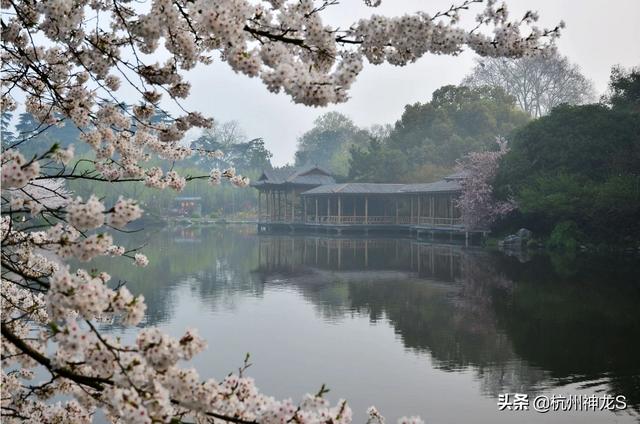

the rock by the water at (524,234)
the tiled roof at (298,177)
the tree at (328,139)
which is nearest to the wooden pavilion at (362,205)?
the tiled roof at (298,177)

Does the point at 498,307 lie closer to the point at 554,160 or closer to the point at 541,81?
the point at 554,160

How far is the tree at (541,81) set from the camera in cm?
6581

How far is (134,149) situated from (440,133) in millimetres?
51727

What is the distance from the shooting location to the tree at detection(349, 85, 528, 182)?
172ft

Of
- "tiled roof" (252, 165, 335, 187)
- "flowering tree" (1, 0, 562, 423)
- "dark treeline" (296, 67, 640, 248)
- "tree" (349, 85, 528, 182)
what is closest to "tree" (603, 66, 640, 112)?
"dark treeline" (296, 67, 640, 248)

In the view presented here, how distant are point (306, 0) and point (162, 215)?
63.0m

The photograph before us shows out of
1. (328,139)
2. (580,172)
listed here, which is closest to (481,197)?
(580,172)

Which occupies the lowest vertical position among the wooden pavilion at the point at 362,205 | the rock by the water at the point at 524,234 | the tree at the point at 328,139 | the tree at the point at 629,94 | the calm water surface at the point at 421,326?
the calm water surface at the point at 421,326

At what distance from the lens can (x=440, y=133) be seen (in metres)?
55.8

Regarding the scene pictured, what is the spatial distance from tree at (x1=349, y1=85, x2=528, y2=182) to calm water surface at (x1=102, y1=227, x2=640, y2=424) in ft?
87.0

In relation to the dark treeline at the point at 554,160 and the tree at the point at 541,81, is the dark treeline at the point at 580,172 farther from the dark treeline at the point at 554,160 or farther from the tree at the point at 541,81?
the tree at the point at 541,81

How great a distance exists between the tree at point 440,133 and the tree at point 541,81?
8494 millimetres

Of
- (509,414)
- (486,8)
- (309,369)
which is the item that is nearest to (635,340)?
(509,414)

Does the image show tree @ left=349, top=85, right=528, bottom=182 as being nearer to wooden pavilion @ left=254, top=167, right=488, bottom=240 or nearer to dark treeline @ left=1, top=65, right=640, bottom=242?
dark treeline @ left=1, top=65, right=640, bottom=242
